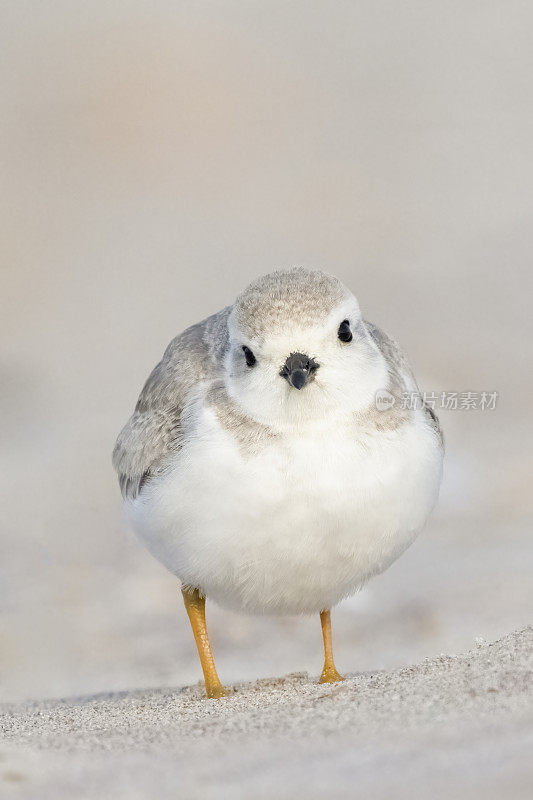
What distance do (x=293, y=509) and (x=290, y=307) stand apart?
0.83 m

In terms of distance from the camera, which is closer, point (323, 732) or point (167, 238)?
point (323, 732)

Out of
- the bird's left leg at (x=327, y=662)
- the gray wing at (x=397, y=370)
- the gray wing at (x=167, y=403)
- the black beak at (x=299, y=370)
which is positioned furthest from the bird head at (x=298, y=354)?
the bird's left leg at (x=327, y=662)

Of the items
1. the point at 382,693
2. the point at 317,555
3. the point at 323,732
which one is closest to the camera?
the point at 323,732

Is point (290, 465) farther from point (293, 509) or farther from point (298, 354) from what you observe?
point (298, 354)

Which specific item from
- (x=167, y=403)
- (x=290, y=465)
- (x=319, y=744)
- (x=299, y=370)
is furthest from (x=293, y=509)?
(x=319, y=744)

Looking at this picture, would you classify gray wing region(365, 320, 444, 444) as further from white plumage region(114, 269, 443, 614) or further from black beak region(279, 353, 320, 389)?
black beak region(279, 353, 320, 389)

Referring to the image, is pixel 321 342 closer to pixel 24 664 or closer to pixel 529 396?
pixel 24 664

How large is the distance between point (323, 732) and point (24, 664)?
4.14m

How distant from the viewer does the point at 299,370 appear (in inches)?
196

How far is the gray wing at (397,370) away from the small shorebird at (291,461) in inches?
1.1

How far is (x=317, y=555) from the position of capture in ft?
17.5

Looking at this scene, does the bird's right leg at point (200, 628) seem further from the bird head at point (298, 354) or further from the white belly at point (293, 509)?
the bird head at point (298, 354)

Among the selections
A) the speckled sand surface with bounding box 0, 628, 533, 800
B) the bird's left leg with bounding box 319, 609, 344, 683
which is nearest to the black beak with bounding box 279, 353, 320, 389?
the speckled sand surface with bounding box 0, 628, 533, 800

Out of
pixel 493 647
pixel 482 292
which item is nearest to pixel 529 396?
pixel 482 292
